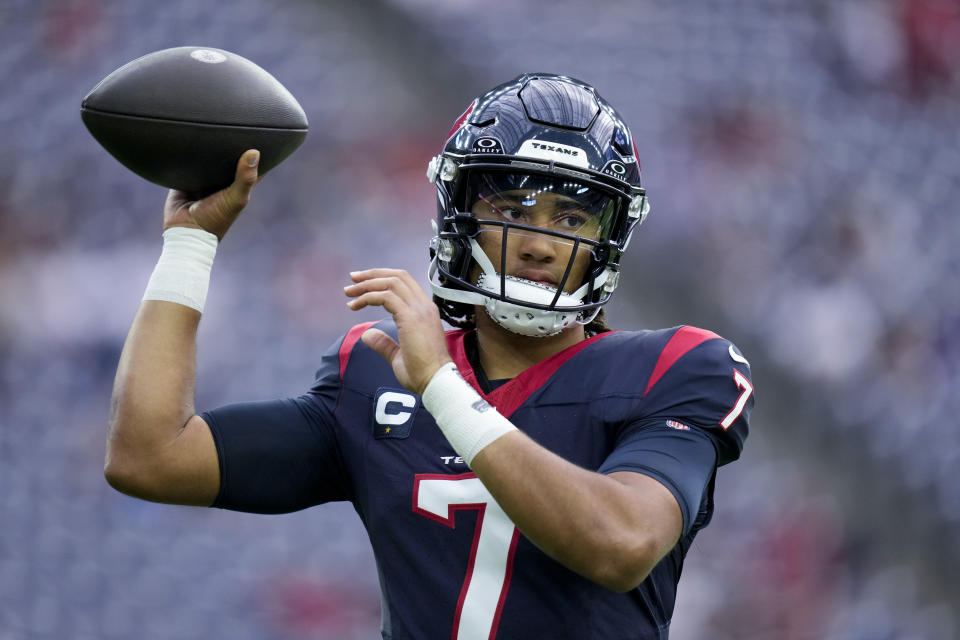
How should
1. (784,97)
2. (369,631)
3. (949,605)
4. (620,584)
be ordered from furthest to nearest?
(784,97)
(949,605)
(369,631)
(620,584)

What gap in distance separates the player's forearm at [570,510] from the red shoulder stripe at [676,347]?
28cm

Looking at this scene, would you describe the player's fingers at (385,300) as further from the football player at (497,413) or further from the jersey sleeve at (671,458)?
the jersey sleeve at (671,458)

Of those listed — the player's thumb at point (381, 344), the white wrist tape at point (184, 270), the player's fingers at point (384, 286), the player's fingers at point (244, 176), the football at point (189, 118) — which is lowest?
the player's thumb at point (381, 344)

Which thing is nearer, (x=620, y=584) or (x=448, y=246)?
(x=620, y=584)

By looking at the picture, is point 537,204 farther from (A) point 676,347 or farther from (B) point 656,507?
(B) point 656,507

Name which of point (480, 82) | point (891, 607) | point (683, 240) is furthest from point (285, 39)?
point (891, 607)

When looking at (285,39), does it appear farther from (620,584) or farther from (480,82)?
(620,584)

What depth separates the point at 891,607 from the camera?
10.8 ft

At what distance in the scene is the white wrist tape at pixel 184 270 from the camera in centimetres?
157

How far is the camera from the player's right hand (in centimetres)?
161

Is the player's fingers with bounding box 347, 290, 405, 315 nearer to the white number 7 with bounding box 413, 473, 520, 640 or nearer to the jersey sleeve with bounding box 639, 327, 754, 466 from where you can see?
the white number 7 with bounding box 413, 473, 520, 640

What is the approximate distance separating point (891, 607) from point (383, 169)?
2043mm

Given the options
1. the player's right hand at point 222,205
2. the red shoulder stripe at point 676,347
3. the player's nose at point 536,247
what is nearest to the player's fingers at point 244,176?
the player's right hand at point 222,205

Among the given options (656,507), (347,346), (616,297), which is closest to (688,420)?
(656,507)
